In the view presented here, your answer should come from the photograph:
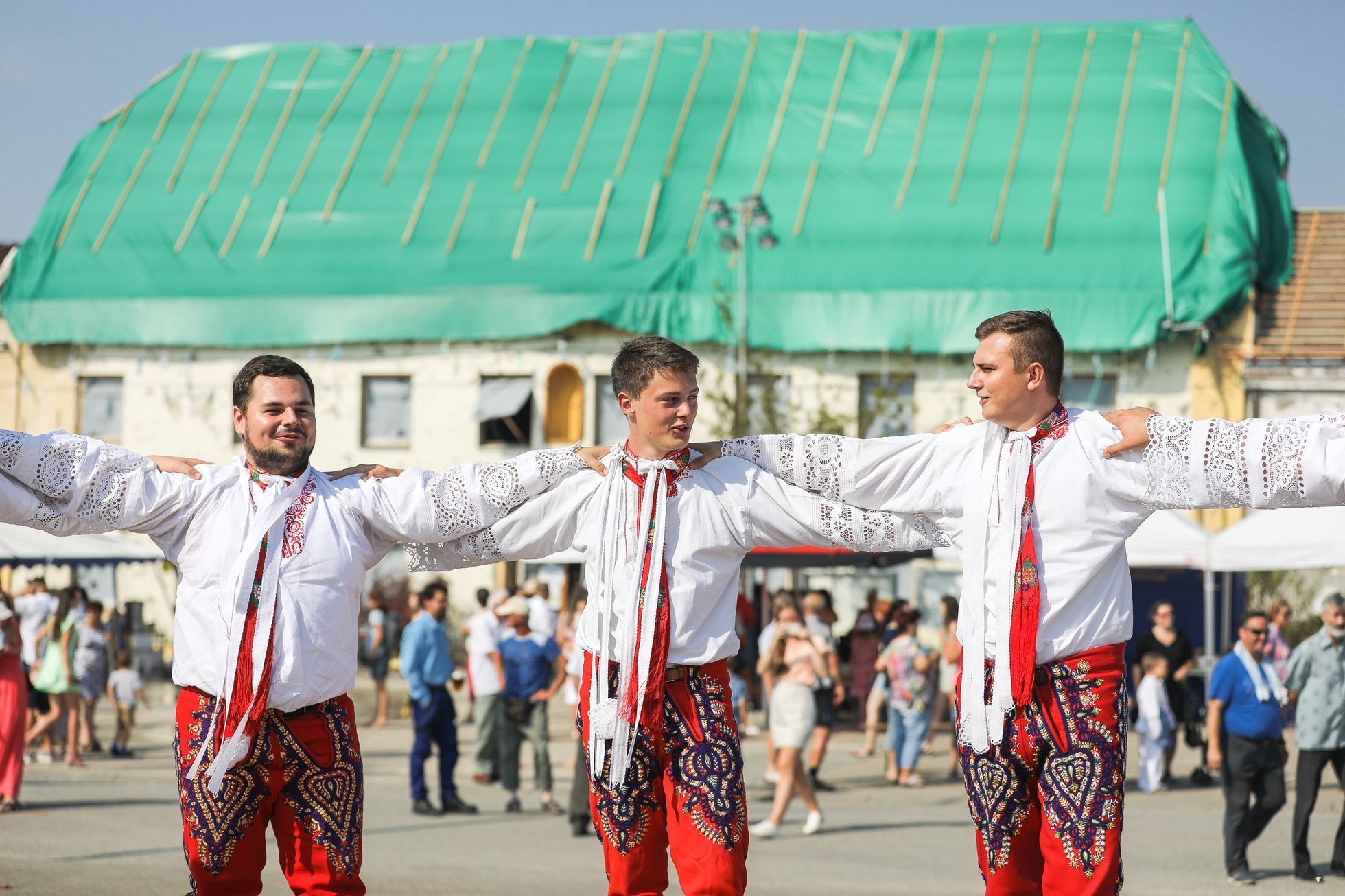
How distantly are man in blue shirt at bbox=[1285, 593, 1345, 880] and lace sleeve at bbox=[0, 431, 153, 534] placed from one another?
8.56 meters

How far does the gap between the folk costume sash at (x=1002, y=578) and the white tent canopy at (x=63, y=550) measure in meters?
14.2

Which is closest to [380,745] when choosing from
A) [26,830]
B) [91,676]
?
[91,676]

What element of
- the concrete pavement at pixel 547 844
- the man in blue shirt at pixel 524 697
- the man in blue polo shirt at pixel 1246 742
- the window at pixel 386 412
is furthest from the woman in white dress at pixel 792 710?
the window at pixel 386 412

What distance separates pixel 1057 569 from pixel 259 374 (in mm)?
2469

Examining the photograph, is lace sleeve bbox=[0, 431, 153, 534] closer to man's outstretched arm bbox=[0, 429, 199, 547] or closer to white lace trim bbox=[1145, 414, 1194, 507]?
man's outstretched arm bbox=[0, 429, 199, 547]

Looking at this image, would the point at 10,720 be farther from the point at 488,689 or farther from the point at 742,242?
the point at 742,242

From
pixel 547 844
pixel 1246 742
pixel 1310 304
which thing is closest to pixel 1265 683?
pixel 1246 742

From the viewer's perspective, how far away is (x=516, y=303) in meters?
28.9

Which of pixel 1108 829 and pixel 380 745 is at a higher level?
pixel 1108 829

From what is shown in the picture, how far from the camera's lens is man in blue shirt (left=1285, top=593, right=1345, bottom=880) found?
35.1ft

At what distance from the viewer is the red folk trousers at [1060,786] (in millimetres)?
4395

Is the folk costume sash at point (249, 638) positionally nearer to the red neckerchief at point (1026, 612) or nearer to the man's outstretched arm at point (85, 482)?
the man's outstretched arm at point (85, 482)

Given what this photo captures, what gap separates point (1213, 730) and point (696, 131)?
20453mm

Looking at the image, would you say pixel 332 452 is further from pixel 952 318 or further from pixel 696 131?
pixel 952 318
